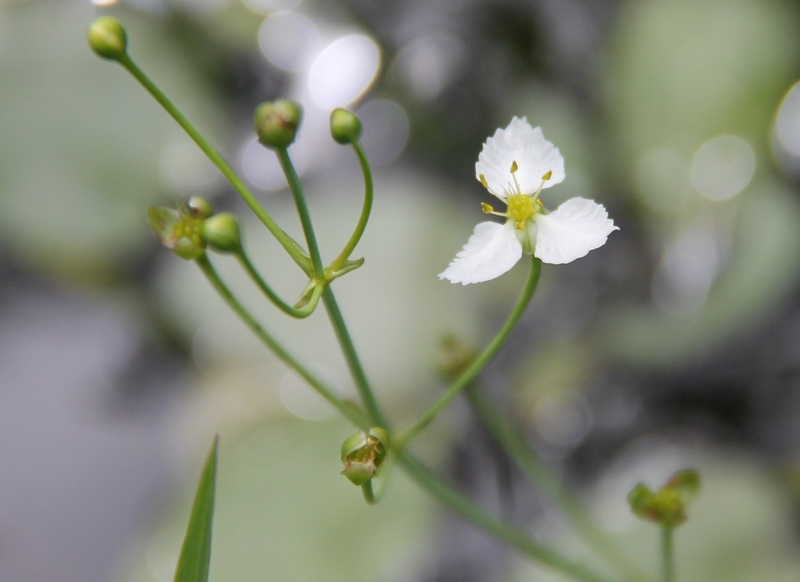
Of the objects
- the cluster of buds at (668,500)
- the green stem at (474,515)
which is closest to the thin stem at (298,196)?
the green stem at (474,515)

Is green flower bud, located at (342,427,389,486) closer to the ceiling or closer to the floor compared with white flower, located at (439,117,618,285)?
closer to the floor

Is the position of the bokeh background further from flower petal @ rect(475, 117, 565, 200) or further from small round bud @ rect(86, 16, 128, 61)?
small round bud @ rect(86, 16, 128, 61)

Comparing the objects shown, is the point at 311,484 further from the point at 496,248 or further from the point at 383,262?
the point at 496,248

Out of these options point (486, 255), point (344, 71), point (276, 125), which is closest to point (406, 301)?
point (344, 71)

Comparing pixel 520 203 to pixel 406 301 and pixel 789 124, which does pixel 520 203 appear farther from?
pixel 789 124

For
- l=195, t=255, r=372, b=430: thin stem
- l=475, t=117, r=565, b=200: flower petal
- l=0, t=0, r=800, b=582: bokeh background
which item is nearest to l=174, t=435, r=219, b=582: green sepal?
l=195, t=255, r=372, b=430: thin stem

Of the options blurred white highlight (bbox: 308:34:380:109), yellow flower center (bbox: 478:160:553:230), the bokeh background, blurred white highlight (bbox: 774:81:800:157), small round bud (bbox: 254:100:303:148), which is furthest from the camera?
blurred white highlight (bbox: 308:34:380:109)

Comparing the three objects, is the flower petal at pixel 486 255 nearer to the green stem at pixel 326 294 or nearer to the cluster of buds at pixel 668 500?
the green stem at pixel 326 294
